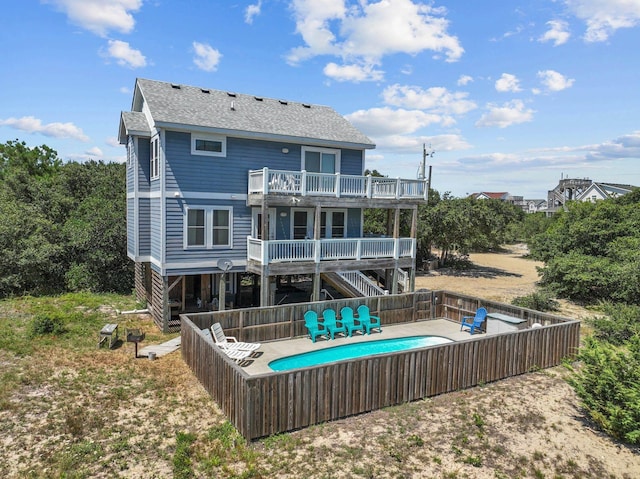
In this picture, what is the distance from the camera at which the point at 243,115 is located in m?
16.9

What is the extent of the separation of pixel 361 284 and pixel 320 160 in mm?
5424

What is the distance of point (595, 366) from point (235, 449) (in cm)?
732

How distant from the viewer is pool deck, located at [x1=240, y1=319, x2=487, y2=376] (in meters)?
11.9

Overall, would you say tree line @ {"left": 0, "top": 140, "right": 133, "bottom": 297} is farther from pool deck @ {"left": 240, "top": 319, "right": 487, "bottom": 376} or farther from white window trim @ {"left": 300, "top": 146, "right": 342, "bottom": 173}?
pool deck @ {"left": 240, "top": 319, "right": 487, "bottom": 376}

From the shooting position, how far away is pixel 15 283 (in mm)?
19406

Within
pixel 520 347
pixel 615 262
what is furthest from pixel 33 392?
pixel 615 262

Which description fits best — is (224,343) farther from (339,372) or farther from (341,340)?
(339,372)

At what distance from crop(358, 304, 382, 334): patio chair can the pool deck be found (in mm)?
237

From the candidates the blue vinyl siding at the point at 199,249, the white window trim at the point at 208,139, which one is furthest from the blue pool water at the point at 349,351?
the white window trim at the point at 208,139

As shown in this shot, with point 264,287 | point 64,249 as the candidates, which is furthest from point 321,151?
point 64,249

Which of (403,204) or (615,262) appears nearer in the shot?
(403,204)

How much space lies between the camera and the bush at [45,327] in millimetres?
13367

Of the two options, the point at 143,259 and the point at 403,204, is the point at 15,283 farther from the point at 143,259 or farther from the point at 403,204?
the point at 403,204

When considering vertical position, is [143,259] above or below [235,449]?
above
